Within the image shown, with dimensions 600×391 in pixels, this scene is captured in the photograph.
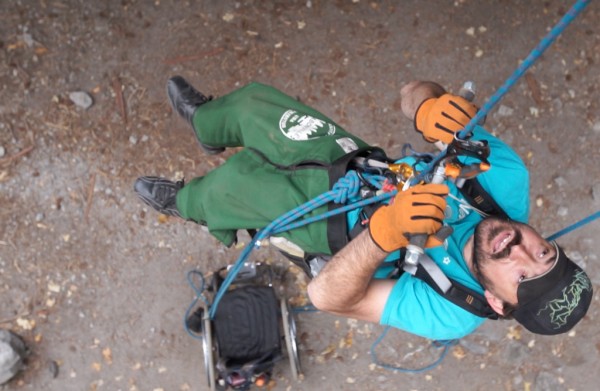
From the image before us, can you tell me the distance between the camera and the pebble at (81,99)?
12.9 feet

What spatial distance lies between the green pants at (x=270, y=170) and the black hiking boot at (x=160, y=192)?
0.84 feet

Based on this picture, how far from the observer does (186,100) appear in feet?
11.0

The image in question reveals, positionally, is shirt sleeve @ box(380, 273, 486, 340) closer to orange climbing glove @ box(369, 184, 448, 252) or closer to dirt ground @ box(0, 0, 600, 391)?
orange climbing glove @ box(369, 184, 448, 252)

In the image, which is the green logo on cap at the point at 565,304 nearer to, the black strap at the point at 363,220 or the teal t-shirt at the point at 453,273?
the teal t-shirt at the point at 453,273

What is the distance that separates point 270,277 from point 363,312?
131cm

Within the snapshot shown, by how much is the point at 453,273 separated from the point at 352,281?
501 millimetres

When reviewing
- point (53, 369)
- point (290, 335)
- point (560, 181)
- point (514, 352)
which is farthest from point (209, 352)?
point (560, 181)

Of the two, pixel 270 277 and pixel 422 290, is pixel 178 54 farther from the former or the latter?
pixel 422 290

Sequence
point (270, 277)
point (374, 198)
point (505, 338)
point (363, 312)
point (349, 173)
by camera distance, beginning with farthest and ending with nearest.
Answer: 1. point (505, 338)
2. point (270, 277)
3. point (363, 312)
4. point (349, 173)
5. point (374, 198)

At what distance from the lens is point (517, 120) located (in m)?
4.23

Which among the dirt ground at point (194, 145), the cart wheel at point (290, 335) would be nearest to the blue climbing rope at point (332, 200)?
the cart wheel at point (290, 335)

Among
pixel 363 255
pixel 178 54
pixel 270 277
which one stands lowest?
pixel 270 277

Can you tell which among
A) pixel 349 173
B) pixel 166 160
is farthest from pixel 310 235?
pixel 166 160

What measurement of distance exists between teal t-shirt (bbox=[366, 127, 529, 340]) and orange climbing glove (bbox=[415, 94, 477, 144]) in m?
0.25
